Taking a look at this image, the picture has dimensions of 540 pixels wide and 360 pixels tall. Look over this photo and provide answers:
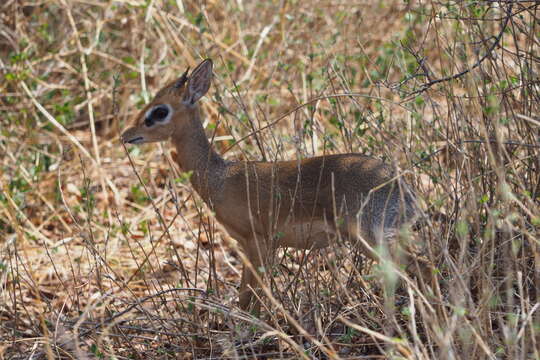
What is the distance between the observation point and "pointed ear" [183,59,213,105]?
487cm

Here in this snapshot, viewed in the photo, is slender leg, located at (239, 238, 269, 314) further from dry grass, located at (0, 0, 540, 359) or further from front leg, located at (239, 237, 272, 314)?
dry grass, located at (0, 0, 540, 359)

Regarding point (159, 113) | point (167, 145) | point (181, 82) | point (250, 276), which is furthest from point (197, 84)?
point (167, 145)

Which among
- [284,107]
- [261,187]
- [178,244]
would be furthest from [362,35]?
[261,187]

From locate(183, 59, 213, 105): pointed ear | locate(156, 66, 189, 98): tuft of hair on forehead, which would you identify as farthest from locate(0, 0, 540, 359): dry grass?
locate(156, 66, 189, 98): tuft of hair on forehead

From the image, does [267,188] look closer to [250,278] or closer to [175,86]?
[250,278]

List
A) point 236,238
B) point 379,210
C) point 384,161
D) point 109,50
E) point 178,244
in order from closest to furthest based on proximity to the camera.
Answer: point 379,210
point 384,161
point 236,238
point 178,244
point 109,50

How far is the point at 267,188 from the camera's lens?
4656mm

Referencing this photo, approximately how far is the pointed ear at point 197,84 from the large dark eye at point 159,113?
5.4 inches

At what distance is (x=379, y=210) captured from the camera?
13.5 ft

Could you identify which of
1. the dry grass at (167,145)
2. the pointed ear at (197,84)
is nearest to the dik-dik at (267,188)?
the pointed ear at (197,84)

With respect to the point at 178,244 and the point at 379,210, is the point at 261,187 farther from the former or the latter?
the point at 178,244

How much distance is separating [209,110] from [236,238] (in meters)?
2.74

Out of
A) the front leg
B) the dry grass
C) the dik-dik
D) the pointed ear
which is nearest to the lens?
the dik-dik

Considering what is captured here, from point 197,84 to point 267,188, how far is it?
33.0 inches
